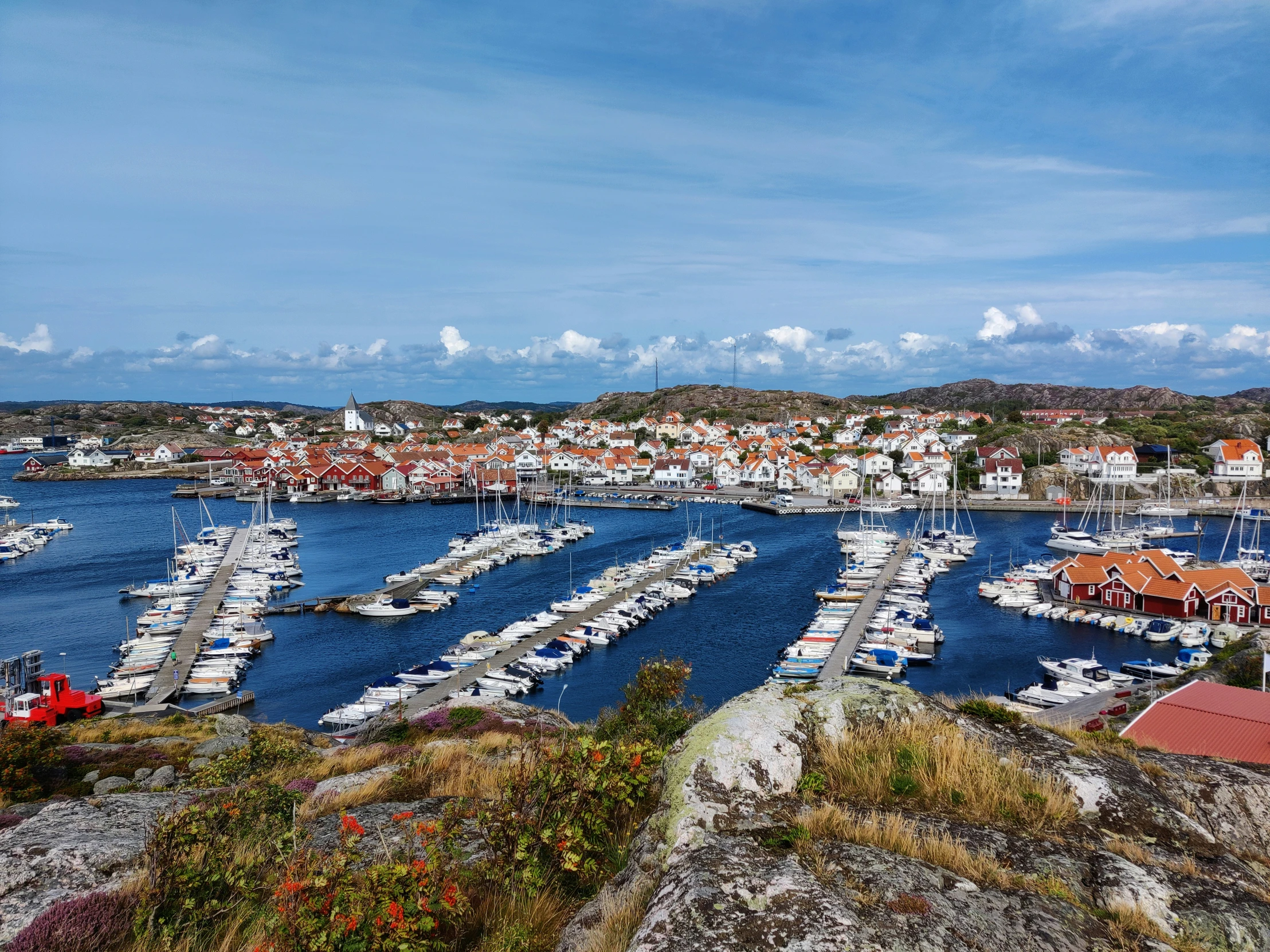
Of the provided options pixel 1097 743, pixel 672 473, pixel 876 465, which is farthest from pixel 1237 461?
pixel 1097 743

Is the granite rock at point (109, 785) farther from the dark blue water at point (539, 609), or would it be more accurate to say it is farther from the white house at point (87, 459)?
the white house at point (87, 459)

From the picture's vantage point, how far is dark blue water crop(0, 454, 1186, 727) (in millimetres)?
25234

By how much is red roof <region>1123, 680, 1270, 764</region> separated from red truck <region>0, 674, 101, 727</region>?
2204 centimetres

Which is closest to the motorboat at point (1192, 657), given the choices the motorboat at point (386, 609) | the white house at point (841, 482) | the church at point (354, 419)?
the motorboat at point (386, 609)

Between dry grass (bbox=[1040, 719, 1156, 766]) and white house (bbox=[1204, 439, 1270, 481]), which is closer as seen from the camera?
dry grass (bbox=[1040, 719, 1156, 766])

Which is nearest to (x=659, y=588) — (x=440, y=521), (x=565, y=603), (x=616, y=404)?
(x=565, y=603)

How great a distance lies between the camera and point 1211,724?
437 inches

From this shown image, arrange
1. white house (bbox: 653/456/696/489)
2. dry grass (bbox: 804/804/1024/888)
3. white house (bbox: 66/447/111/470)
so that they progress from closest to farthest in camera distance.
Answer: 1. dry grass (bbox: 804/804/1024/888)
2. white house (bbox: 653/456/696/489)
3. white house (bbox: 66/447/111/470)

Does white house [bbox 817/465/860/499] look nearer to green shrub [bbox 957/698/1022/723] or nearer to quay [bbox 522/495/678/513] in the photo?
quay [bbox 522/495/678/513]

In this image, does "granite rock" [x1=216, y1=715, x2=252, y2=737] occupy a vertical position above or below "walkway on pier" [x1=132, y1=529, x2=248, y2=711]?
above

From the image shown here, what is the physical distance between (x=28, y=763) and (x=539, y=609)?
79.7ft

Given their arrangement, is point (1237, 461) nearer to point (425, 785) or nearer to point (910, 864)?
point (425, 785)

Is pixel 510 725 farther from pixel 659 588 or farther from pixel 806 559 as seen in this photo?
pixel 806 559

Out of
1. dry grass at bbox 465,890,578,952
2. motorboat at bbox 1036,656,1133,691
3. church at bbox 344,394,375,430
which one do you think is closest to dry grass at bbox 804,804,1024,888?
dry grass at bbox 465,890,578,952
